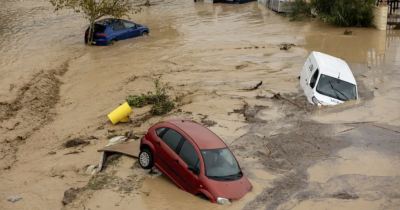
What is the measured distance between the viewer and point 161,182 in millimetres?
10562

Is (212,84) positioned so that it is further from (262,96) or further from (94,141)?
(94,141)

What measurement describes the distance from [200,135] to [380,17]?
20.7 meters

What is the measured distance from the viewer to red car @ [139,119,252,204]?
9727 mm

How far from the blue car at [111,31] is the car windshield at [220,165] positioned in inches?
633

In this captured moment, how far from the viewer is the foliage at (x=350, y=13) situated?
28.0 m

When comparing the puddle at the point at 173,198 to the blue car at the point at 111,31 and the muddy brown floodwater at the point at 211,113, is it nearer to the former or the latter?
the muddy brown floodwater at the point at 211,113

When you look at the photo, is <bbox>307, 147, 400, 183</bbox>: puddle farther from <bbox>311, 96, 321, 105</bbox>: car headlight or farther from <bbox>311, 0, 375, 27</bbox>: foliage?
<bbox>311, 0, 375, 27</bbox>: foliage

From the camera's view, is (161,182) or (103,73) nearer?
(161,182)

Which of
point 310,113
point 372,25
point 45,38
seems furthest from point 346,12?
point 45,38

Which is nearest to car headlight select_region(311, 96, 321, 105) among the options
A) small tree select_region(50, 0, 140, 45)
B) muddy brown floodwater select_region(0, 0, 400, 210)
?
muddy brown floodwater select_region(0, 0, 400, 210)

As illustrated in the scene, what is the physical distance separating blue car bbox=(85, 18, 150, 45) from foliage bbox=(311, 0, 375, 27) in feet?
37.5

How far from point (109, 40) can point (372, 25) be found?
15.3 meters

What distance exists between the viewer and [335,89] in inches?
624

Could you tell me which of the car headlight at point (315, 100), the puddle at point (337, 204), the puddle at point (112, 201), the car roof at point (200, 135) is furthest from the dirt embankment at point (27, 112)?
the car headlight at point (315, 100)
